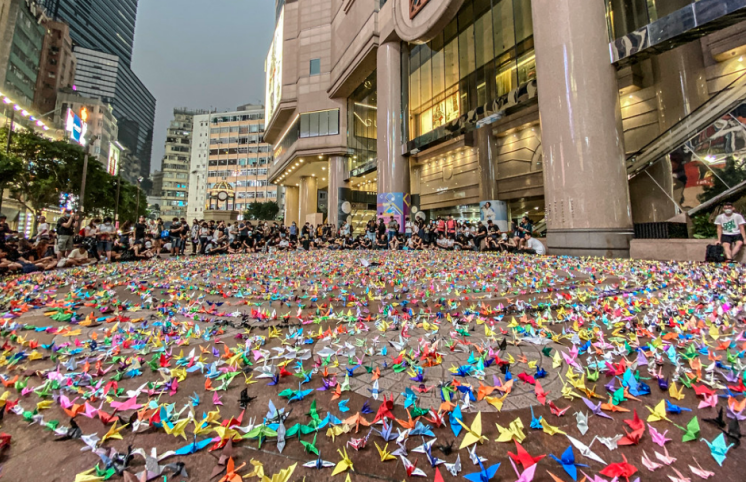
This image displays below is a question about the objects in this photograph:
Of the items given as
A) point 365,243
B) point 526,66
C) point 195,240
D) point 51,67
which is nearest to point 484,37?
point 526,66

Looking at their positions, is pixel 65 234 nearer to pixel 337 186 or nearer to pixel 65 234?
pixel 65 234

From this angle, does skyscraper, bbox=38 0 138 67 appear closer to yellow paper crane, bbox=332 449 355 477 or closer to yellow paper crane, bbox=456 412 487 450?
yellow paper crane, bbox=332 449 355 477

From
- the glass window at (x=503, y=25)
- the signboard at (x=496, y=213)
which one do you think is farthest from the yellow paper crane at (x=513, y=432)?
the glass window at (x=503, y=25)

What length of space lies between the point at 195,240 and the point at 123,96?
614ft

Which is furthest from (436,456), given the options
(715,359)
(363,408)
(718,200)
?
(718,200)

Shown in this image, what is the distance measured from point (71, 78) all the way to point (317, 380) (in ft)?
344

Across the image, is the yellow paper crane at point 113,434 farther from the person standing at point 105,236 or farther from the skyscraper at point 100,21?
the skyscraper at point 100,21

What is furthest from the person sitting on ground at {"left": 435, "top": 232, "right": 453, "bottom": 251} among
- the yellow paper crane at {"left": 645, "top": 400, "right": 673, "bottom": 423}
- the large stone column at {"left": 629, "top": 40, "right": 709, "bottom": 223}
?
the yellow paper crane at {"left": 645, "top": 400, "right": 673, "bottom": 423}

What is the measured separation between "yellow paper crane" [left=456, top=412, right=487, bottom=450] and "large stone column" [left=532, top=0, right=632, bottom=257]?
10902mm

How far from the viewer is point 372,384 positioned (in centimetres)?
213

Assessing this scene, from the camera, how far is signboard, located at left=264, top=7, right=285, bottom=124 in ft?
114

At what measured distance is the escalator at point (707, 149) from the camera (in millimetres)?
9281

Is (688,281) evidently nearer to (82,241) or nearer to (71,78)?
(82,241)

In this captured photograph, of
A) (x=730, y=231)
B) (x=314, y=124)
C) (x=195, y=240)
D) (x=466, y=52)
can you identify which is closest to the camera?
(x=730, y=231)
